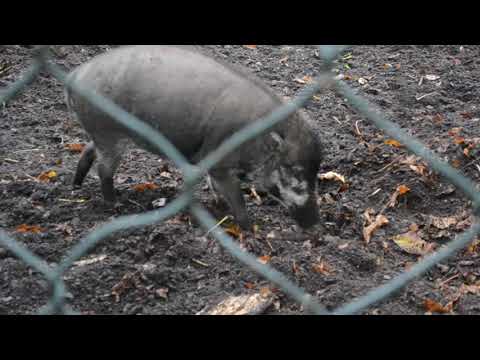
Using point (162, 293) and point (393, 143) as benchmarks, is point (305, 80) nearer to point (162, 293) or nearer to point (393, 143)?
point (393, 143)

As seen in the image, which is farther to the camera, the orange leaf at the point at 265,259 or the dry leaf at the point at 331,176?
the dry leaf at the point at 331,176

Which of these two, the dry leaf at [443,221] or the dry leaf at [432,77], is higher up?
the dry leaf at [432,77]

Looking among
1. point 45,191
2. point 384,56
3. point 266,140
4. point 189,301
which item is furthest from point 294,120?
point 384,56

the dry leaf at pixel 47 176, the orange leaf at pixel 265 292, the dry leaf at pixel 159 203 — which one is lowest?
the dry leaf at pixel 47 176

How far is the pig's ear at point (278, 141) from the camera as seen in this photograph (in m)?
2.59

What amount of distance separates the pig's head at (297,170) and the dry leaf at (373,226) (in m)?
0.20

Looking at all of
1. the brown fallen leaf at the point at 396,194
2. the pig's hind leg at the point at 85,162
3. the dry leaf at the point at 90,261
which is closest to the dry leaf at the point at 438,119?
the brown fallen leaf at the point at 396,194

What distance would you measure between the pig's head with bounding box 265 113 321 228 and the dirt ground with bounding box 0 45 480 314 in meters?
0.11

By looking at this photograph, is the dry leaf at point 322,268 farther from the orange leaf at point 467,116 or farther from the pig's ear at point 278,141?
the orange leaf at point 467,116

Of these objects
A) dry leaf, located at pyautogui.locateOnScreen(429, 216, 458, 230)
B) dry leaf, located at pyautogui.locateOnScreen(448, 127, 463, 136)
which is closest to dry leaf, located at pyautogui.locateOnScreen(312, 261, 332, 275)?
dry leaf, located at pyautogui.locateOnScreen(429, 216, 458, 230)

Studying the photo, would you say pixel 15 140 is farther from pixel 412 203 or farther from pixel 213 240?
pixel 412 203

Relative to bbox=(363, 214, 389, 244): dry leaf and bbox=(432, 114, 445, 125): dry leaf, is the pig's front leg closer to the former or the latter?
bbox=(363, 214, 389, 244): dry leaf

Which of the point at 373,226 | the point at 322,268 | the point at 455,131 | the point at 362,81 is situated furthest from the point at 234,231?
the point at 362,81

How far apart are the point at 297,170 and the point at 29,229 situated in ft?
3.45
